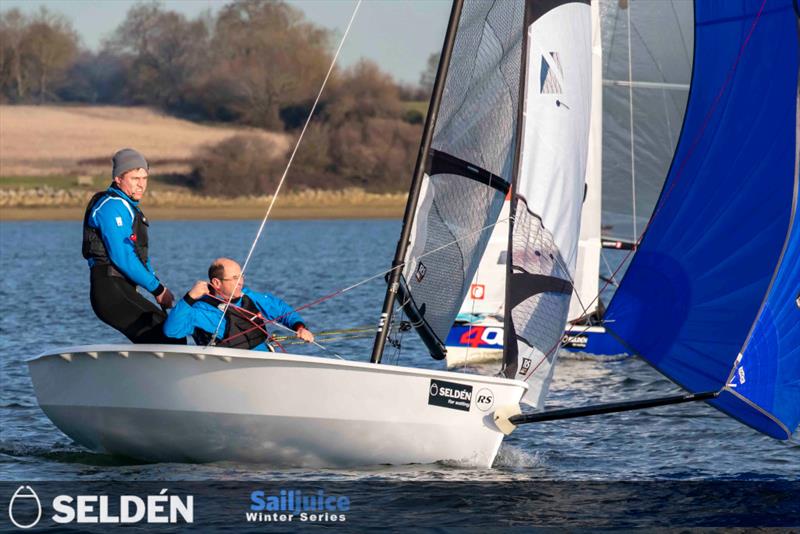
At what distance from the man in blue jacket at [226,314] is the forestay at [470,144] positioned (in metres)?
1.08

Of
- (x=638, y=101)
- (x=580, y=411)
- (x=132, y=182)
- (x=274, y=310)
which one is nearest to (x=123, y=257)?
(x=132, y=182)

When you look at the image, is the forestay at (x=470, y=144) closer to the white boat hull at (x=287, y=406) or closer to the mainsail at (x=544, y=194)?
the mainsail at (x=544, y=194)

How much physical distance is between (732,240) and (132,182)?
3.99 m

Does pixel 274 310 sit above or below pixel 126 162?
below

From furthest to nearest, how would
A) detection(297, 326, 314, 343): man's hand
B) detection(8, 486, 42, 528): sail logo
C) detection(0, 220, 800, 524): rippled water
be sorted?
detection(0, 220, 800, 524): rippled water, detection(297, 326, 314, 343): man's hand, detection(8, 486, 42, 528): sail logo

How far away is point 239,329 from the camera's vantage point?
9.33 metres

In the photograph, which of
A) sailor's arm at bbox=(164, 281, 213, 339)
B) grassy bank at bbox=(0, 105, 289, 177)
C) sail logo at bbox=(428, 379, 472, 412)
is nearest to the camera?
sail logo at bbox=(428, 379, 472, 412)

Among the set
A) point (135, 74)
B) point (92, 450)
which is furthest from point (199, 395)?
point (135, 74)

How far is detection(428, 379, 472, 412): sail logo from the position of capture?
8906 mm

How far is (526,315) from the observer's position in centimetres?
963

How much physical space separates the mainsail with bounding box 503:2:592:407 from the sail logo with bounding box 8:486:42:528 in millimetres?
3224

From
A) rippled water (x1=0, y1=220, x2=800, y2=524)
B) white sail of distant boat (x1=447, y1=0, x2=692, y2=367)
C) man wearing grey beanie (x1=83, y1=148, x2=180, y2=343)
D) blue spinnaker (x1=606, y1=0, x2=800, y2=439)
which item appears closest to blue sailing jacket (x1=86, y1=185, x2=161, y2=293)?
man wearing grey beanie (x1=83, y1=148, x2=180, y2=343)

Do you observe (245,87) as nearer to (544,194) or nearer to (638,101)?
(638,101)

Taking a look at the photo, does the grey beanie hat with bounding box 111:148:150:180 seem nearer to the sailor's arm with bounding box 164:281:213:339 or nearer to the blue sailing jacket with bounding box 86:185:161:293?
the blue sailing jacket with bounding box 86:185:161:293
